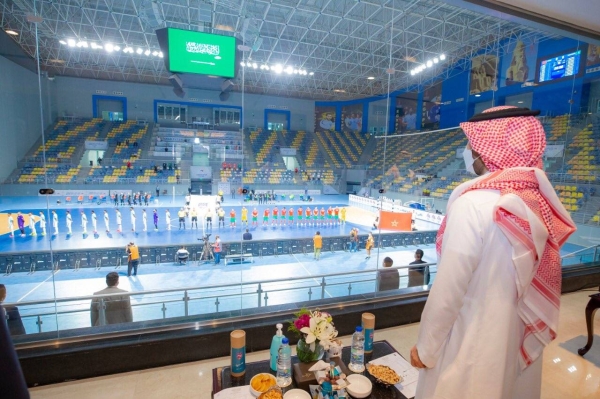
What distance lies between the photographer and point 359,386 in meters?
1.58

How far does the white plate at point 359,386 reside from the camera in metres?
1.53

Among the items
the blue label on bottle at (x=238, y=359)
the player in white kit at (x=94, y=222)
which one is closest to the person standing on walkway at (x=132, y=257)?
the player in white kit at (x=94, y=222)

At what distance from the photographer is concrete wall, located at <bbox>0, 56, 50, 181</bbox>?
2486 mm

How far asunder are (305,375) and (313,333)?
0.26 meters

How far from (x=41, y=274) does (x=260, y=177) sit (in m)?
3.83

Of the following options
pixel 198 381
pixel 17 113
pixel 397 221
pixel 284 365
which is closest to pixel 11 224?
pixel 17 113

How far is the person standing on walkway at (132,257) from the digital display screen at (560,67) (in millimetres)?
8228

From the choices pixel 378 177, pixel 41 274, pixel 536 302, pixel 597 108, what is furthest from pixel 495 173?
pixel 597 108

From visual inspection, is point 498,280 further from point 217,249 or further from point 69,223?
point 69,223

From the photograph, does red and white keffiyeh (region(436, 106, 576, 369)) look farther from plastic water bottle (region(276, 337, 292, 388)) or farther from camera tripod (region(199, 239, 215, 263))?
camera tripod (region(199, 239, 215, 263))

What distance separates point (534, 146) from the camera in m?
1.18

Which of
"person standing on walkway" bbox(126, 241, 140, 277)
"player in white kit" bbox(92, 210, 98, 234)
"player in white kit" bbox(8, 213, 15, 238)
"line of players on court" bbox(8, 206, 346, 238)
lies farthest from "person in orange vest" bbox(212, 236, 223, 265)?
"player in white kit" bbox(8, 213, 15, 238)

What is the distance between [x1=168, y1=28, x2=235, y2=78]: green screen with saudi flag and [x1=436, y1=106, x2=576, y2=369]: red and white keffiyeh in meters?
4.50

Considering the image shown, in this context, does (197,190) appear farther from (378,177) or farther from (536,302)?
(536,302)
